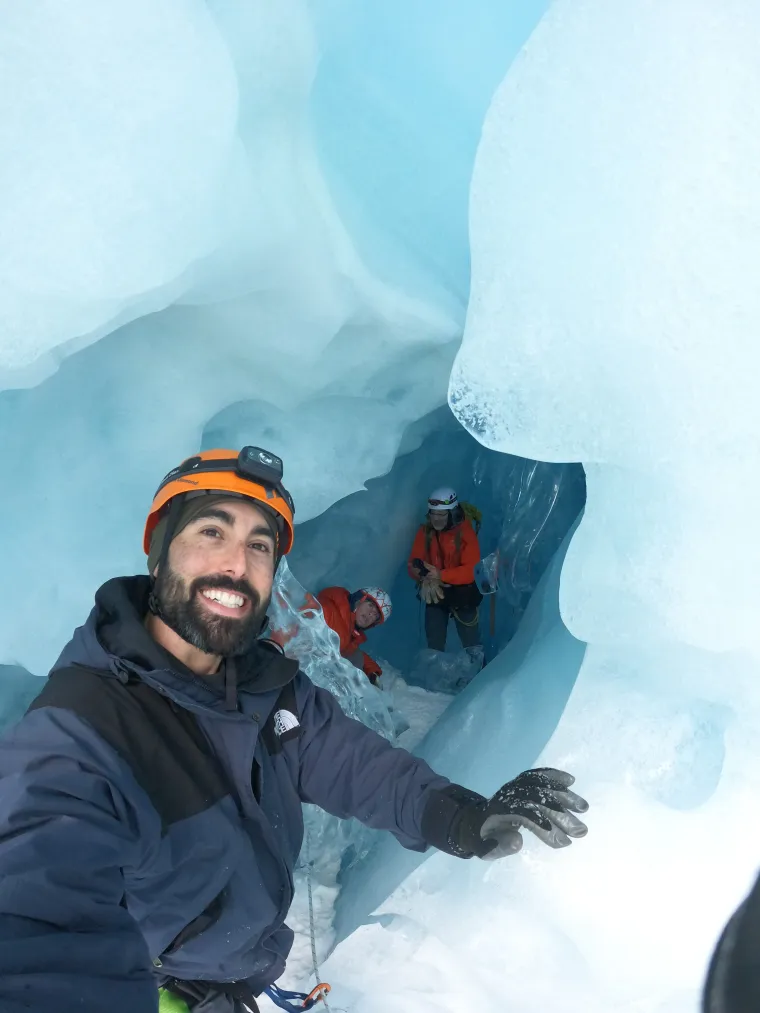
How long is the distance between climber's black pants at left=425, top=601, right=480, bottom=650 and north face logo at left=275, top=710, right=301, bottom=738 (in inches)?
107

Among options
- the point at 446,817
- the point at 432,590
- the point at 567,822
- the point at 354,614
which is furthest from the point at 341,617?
→ the point at 567,822

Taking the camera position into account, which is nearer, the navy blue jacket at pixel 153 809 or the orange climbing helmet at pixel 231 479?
the navy blue jacket at pixel 153 809

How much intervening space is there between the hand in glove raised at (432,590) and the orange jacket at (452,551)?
0.05m

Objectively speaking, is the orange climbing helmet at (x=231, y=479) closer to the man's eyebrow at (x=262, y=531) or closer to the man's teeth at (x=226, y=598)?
the man's eyebrow at (x=262, y=531)

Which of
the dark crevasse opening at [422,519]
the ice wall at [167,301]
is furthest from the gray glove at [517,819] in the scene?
the dark crevasse opening at [422,519]

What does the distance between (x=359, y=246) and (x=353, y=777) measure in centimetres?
148

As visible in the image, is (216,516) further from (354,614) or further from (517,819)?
(354,614)

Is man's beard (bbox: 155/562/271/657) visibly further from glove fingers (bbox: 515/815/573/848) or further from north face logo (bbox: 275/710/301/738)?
glove fingers (bbox: 515/815/573/848)

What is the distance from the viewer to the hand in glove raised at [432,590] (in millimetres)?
4121

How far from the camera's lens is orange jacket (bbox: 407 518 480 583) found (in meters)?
4.07

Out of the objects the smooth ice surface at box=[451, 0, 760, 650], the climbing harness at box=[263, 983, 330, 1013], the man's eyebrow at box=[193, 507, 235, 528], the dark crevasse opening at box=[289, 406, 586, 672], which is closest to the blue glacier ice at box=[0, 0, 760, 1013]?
the smooth ice surface at box=[451, 0, 760, 650]

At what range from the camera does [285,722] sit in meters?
1.63

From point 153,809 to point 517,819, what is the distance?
2.31ft

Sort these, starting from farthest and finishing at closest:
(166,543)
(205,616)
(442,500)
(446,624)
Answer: (446,624) < (442,500) < (166,543) < (205,616)
